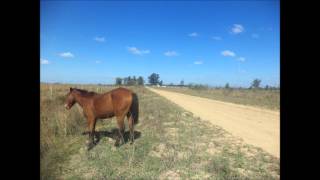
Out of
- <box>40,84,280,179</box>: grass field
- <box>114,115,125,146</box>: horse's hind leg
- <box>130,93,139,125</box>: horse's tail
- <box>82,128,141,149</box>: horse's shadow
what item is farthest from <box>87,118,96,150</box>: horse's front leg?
<box>130,93,139,125</box>: horse's tail

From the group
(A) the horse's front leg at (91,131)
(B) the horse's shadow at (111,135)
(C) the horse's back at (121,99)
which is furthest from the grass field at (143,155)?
(C) the horse's back at (121,99)

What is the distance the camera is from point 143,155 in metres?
6.20

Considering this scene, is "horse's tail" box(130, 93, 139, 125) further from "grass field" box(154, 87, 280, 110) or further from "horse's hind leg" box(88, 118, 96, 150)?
"grass field" box(154, 87, 280, 110)

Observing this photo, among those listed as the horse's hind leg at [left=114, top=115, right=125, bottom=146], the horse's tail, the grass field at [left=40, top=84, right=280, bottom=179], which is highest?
the horse's tail

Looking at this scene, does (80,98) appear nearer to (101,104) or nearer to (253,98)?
(101,104)

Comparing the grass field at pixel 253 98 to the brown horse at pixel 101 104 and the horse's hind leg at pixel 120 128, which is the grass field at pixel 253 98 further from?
the brown horse at pixel 101 104

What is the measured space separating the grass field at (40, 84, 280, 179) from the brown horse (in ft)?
1.89

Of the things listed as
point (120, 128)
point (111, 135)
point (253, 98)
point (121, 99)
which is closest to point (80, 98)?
point (121, 99)

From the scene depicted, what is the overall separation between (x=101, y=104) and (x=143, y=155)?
4.54ft

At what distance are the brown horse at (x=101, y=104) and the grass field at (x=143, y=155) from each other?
58 cm

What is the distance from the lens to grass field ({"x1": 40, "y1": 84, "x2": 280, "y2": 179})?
5.36 metres
